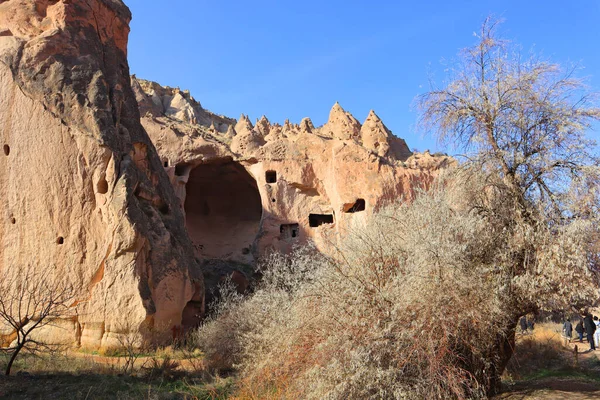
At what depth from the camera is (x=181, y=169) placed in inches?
760

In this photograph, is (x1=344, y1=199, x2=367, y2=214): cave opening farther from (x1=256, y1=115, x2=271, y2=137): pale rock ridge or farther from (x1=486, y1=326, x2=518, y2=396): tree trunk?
(x1=486, y1=326, x2=518, y2=396): tree trunk

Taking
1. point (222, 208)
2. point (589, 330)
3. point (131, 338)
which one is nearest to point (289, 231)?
point (222, 208)

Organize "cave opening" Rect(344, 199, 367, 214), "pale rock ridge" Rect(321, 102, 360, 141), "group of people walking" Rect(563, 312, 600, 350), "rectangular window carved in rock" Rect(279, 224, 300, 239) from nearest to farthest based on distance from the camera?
"group of people walking" Rect(563, 312, 600, 350) < "cave opening" Rect(344, 199, 367, 214) < "rectangular window carved in rock" Rect(279, 224, 300, 239) < "pale rock ridge" Rect(321, 102, 360, 141)

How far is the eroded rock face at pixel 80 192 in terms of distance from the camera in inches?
393

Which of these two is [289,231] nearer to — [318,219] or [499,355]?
[318,219]

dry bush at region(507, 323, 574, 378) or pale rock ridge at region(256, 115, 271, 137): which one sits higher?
pale rock ridge at region(256, 115, 271, 137)

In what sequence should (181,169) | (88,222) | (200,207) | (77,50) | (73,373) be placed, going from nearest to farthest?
(73,373), (88,222), (77,50), (181,169), (200,207)

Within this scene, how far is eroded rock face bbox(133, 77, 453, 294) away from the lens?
17481 millimetres

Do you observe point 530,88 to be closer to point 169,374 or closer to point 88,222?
point 169,374

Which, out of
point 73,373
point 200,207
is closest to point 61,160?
point 73,373

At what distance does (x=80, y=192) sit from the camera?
10.6 meters

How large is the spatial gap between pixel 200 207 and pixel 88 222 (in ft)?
39.5

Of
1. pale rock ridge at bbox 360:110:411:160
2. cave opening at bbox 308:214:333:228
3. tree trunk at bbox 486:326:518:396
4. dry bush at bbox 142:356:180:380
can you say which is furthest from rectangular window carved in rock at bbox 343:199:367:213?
tree trunk at bbox 486:326:518:396

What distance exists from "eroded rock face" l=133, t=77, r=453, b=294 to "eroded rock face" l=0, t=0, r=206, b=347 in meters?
5.53
